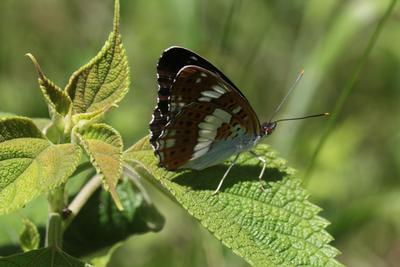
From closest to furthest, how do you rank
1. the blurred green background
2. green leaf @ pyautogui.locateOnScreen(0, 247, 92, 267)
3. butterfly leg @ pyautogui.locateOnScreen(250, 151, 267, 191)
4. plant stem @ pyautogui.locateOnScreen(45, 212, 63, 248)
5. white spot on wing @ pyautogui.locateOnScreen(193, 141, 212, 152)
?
green leaf @ pyautogui.locateOnScreen(0, 247, 92, 267), plant stem @ pyautogui.locateOnScreen(45, 212, 63, 248), butterfly leg @ pyautogui.locateOnScreen(250, 151, 267, 191), white spot on wing @ pyautogui.locateOnScreen(193, 141, 212, 152), the blurred green background

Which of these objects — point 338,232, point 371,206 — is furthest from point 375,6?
point 338,232

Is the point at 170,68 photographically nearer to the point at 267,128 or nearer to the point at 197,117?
the point at 197,117

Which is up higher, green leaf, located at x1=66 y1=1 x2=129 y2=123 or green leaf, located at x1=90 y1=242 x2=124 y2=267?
green leaf, located at x1=66 y1=1 x2=129 y2=123

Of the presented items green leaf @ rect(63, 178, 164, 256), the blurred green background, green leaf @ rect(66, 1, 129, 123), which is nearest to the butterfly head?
green leaf @ rect(63, 178, 164, 256)

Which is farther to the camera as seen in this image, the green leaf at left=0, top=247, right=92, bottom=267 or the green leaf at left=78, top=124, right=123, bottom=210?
the green leaf at left=0, top=247, right=92, bottom=267

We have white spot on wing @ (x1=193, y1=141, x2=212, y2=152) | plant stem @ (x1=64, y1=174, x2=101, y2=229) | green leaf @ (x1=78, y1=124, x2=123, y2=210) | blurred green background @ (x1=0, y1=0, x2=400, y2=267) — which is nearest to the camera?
green leaf @ (x1=78, y1=124, x2=123, y2=210)

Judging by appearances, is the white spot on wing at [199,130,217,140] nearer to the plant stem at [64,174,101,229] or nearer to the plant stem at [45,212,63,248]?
the plant stem at [64,174,101,229]

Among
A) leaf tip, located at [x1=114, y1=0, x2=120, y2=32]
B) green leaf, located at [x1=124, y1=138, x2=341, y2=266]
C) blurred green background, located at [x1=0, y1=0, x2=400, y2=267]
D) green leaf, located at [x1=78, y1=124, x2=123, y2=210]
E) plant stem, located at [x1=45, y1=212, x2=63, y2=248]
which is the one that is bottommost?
blurred green background, located at [x1=0, y1=0, x2=400, y2=267]
